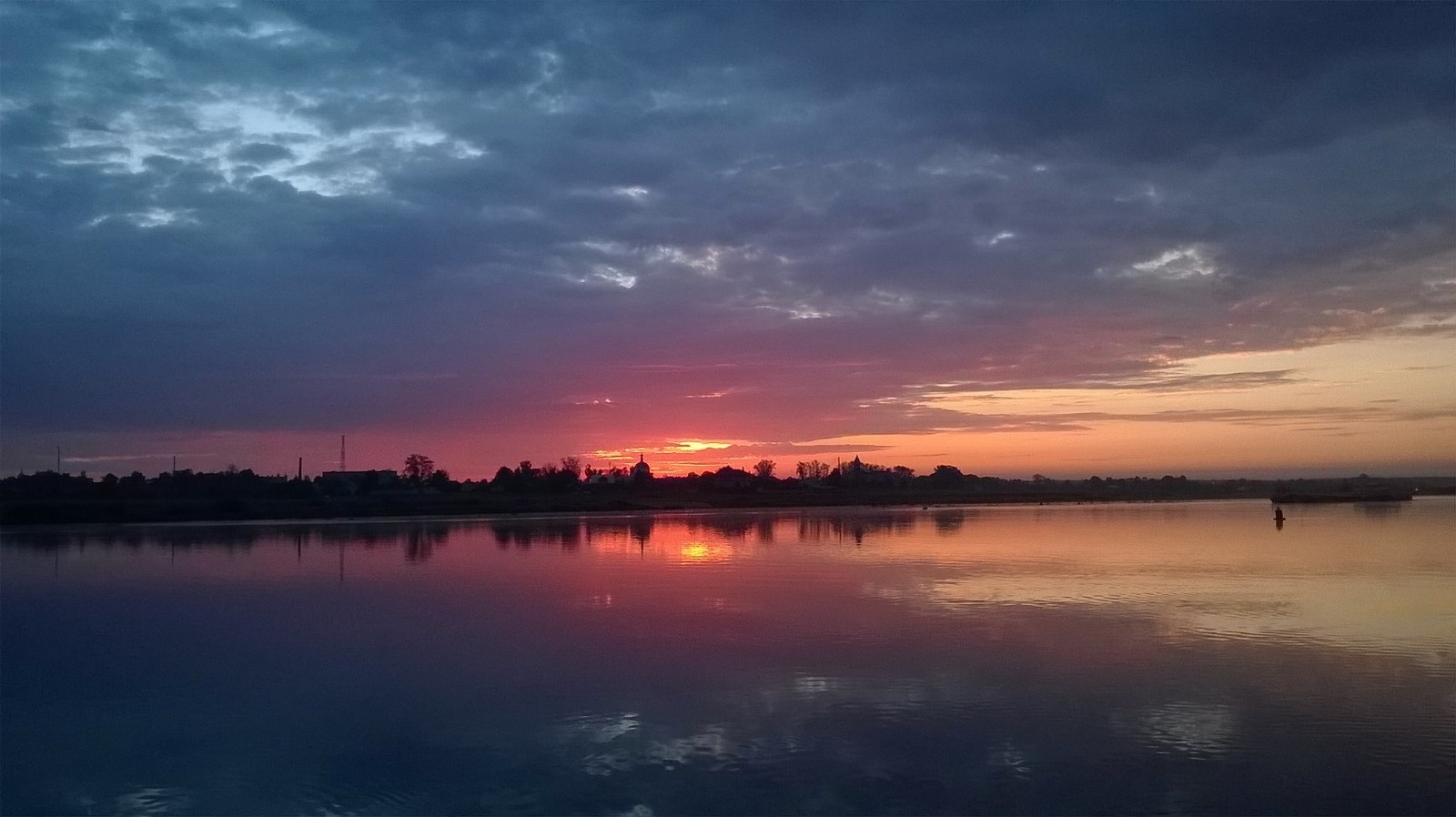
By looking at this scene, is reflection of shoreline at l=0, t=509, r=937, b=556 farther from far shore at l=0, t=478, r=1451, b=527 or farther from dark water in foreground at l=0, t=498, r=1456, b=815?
dark water in foreground at l=0, t=498, r=1456, b=815

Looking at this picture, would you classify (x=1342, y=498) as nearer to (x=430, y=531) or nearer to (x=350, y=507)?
(x=430, y=531)

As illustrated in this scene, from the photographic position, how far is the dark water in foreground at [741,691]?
30.9 ft

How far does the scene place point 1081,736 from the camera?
10781mm

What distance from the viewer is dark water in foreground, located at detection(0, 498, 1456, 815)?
9.42m

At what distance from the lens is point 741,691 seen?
1296 cm

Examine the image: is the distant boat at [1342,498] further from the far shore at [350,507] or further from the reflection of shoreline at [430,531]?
the reflection of shoreline at [430,531]

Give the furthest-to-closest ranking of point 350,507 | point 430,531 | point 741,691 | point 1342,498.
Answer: point 1342,498
point 350,507
point 430,531
point 741,691

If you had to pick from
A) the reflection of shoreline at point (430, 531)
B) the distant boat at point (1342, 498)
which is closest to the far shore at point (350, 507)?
the reflection of shoreline at point (430, 531)

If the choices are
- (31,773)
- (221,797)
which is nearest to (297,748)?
(221,797)

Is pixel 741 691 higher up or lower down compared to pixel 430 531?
lower down

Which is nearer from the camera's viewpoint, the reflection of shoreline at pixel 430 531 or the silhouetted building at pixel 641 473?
the reflection of shoreline at pixel 430 531

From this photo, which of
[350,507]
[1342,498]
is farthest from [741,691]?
[1342,498]

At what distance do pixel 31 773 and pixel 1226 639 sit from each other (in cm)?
1648

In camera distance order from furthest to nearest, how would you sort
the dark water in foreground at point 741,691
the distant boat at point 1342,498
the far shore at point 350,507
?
the distant boat at point 1342,498, the far shore at point 350,507, the dark water in foreground at point 741,691
